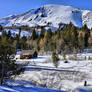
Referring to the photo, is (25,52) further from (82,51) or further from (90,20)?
(90,20)

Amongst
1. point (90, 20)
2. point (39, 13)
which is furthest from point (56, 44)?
point (39, 13)

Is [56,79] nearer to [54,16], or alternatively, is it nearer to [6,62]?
[6,62]

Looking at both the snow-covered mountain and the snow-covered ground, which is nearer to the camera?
the snow-covered ground

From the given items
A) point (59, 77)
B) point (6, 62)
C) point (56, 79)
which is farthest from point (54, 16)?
point (6, 62)

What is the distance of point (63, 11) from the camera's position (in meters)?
176

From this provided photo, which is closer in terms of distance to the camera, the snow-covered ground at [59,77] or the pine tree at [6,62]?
the pine tree at [6,62]

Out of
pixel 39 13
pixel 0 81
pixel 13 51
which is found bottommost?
pixel 0 81

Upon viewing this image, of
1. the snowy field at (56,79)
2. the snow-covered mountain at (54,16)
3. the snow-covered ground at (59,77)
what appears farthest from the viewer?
the snow-covered mountain at (54,16)

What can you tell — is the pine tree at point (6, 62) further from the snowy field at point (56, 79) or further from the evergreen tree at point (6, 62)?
the snowy field at point (56, 79)

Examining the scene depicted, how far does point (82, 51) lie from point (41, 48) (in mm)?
14523

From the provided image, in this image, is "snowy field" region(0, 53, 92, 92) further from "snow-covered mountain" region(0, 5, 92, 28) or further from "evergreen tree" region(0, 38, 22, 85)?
"snow-covered mountain" region(0, 5, 92, 28)

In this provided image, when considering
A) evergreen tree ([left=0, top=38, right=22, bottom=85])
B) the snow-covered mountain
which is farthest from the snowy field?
the snow-covered mountain

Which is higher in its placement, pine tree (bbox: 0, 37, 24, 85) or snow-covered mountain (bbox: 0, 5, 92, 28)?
snow-covered mountain (bbox: 0, 5, 92, 28)

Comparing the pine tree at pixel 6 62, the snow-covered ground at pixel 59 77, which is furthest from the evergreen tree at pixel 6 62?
the snow-covered ground at pixel 59 77
